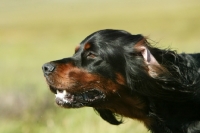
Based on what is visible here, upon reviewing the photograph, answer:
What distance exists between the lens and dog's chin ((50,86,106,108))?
563 centimetres

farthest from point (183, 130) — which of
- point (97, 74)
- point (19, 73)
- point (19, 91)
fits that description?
point (19, 73)

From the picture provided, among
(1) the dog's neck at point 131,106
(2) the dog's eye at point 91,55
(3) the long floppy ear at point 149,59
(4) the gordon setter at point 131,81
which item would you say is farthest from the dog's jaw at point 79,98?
(3) the long floppy ear at point 149,59

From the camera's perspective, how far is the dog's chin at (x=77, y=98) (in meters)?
5.63

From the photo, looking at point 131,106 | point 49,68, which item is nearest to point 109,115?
point 131,106

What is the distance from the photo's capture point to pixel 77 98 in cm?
568

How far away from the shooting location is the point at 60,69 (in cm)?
557

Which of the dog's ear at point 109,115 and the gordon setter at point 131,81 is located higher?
the gordon setter at point 131,81

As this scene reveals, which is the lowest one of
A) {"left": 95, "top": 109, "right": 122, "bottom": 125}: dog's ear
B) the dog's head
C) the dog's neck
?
{"left": 95, "top": 109, "right": 122, "bottom": 125}: dog's ear

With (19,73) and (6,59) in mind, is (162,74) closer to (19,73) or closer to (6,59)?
(19,73)

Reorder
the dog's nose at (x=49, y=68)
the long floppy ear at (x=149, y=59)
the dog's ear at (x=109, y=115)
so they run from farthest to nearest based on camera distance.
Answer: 1. the dog's ear at (x=109, y=115)
2. the long floppy ear at (x=149, y=59)
3. the dog's nose at (x=49, y=68)

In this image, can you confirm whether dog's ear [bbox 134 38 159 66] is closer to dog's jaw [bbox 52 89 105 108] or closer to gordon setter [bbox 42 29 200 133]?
gordon setter [bbox 42 29 200 133]

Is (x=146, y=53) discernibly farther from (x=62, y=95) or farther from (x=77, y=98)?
(x=62, y=95)

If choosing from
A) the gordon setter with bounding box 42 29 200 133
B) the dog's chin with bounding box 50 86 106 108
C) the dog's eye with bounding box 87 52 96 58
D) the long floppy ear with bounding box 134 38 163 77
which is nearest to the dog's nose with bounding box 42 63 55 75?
the gordon setter with bounding box 42 29 200 133

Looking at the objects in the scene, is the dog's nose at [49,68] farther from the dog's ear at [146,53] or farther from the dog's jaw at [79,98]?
the dog's ear at [146,53]
